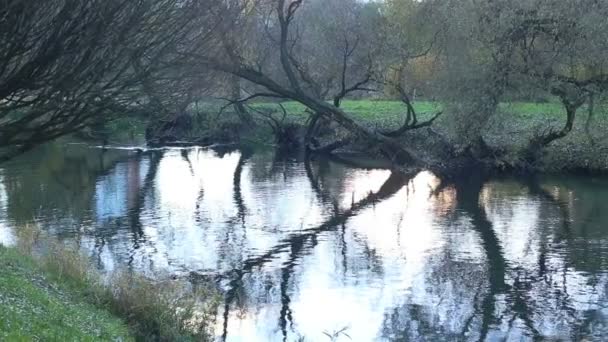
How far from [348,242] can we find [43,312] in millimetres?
12390

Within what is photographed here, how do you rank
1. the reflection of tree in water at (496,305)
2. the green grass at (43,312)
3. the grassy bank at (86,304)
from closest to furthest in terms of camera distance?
the green grass at (43,312) < the grassy bank at (86,304) < the reflection of tree in water at (496,305)

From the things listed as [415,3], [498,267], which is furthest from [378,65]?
[498,267]

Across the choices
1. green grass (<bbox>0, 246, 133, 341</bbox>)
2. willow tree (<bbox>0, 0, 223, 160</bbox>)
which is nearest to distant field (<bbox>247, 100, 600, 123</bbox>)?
willow tree (<bbox>0, 0, 223, 160</bbox>)

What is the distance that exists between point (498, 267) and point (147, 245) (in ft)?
30.6

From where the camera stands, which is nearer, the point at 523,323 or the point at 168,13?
the point at 523,323

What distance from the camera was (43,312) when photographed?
968 cm

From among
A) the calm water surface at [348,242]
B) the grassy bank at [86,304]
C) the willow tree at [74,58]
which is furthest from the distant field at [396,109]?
the grassy bank at [86,304]

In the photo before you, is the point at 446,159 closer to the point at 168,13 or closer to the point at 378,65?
the point at 378,65

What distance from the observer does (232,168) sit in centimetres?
3594

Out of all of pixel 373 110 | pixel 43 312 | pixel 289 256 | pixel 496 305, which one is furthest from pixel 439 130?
pixel 43 312

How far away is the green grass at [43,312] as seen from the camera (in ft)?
28.1

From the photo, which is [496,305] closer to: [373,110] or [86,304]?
[86,304]

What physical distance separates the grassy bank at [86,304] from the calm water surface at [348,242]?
1.27 m

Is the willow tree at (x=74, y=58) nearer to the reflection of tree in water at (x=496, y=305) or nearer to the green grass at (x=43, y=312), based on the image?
the green grass at (x=43, y=312)
